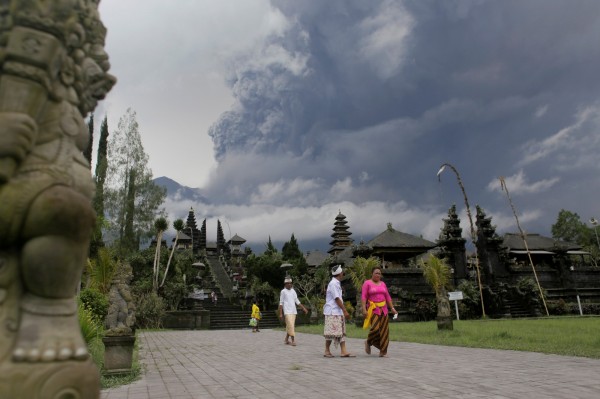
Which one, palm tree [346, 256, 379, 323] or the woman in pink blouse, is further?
palm tree [346, 256, 379, 323]

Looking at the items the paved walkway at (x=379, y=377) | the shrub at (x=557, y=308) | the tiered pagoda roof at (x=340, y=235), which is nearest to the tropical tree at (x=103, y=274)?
the paved walkway at (x=379, y=377)

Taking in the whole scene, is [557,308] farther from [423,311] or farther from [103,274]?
[103,274]

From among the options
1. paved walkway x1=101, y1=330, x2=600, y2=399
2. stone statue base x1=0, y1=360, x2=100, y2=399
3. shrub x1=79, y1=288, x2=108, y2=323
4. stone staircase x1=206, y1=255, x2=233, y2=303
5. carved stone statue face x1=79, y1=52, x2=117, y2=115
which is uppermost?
stone staircase x1=206, y1=255, x2=233, y2=303

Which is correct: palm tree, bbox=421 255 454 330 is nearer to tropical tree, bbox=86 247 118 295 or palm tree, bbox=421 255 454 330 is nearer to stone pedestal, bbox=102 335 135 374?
stone pedestal, bbox=102 335 135 374

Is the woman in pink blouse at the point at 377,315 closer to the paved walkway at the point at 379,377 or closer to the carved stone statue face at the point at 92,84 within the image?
the paved walkway at the point at 379,377

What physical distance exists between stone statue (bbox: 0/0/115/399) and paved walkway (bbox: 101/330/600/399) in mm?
2971

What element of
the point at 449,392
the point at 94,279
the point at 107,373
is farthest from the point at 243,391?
the point at 94,279

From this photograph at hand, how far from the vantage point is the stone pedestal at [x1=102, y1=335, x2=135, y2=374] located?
20.2 feet

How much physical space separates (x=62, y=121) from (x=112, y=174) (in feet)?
100

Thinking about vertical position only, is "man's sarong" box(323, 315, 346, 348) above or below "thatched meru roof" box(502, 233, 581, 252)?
below

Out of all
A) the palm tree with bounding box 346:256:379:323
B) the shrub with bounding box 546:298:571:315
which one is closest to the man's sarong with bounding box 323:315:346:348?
the palm tree with bounding box 346:256:379:323

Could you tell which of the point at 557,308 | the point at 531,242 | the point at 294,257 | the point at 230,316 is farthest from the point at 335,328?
the point at 294,257

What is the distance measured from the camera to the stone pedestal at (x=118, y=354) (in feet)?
20.2

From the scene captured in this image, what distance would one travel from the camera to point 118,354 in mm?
6219
